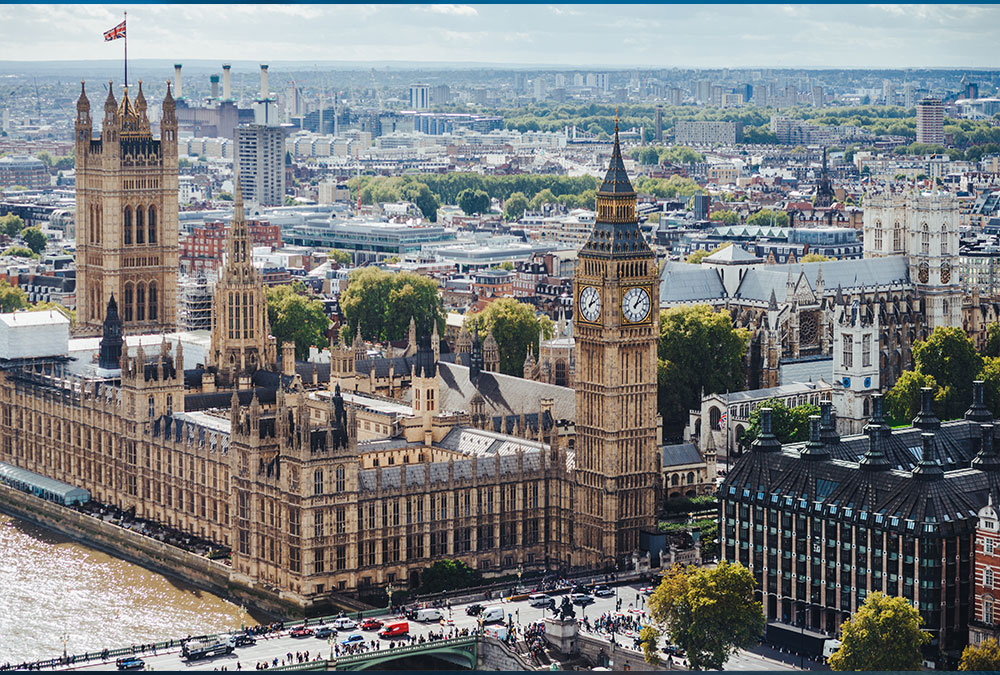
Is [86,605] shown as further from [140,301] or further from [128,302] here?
[140,301]

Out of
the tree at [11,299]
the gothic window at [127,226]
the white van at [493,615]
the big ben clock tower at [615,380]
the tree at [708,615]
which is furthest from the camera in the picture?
the tree at [11,299]

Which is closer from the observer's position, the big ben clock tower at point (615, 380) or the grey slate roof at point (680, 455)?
the big ben clock tower at point (615, 380)

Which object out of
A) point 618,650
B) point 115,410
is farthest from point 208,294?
point 618,650

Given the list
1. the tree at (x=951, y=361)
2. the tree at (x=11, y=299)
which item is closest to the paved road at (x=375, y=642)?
the tree at (x=951, y=361)

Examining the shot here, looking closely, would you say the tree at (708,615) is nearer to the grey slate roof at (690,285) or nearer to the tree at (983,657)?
the tree at (983,657)

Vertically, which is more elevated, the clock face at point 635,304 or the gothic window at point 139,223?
the gothic window at point 139,223
